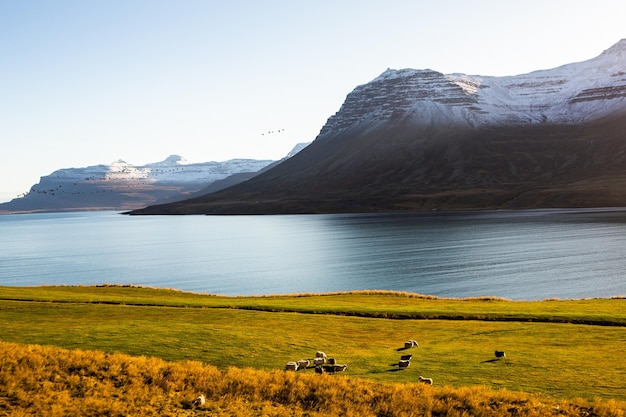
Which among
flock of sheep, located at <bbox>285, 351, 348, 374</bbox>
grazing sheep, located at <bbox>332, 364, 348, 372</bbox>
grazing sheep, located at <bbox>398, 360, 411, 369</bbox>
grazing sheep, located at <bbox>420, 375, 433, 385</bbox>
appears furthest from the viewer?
grazing sheep, located at <bbox>398, 360, 411, 369</bbox>

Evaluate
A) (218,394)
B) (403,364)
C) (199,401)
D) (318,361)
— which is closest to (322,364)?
(318,361)

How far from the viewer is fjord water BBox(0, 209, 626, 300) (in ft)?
290

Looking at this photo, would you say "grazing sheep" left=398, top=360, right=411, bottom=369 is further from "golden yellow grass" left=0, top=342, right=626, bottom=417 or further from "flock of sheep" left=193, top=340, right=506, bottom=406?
"golden yellow grass" left=0, top=342, right=626, bottom=417

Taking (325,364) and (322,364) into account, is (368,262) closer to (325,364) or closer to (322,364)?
(325,364)

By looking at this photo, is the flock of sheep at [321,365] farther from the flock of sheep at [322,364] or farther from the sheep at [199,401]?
the sheep at [199,401]

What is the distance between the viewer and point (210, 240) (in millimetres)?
185625

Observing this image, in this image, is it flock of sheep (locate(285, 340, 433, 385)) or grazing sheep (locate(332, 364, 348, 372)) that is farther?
grazing sheep (locate(332, 364, 348, 372))

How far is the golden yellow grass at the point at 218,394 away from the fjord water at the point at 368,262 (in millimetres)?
58142

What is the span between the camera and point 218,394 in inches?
883

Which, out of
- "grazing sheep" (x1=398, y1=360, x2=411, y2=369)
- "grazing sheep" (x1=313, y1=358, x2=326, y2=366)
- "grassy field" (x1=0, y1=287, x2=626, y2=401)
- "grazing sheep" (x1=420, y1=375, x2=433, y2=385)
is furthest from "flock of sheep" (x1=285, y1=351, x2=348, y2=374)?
"grazing sheep" (x1=420, y1=375, x2=433, y2=385)

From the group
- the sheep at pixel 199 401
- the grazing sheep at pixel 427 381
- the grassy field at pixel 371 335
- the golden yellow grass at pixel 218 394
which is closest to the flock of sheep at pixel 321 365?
the grassy field at pixel 371 335

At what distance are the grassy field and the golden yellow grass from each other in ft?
7.50

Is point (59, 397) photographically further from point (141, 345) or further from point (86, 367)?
point (141, 345)

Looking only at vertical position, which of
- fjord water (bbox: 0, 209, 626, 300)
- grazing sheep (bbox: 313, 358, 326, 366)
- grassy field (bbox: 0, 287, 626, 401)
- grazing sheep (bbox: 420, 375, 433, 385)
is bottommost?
fjord water (bbox: 0, 209, 626, 300)
